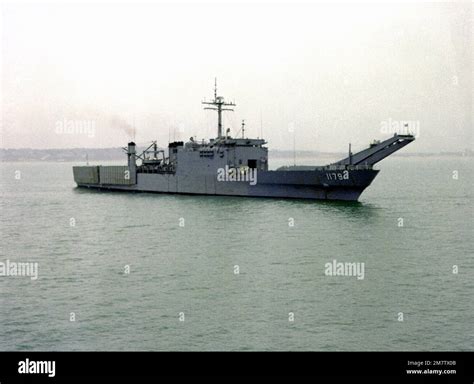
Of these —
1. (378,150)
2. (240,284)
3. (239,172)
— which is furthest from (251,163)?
(240,284)

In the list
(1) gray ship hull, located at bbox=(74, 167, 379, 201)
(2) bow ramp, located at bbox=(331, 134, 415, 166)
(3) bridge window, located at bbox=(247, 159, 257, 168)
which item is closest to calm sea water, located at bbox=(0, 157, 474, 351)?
(1) gray ship hull, located at bbox=(74, 167, 379, 201)

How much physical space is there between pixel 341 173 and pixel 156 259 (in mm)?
18748

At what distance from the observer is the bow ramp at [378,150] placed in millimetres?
34562

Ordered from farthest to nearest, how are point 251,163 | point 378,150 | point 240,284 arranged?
point 251,163
point 378,150
point 240,284

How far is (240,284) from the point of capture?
15242 millimetres

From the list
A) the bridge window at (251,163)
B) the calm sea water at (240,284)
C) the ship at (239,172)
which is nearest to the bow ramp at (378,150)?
the ship at (239,172)

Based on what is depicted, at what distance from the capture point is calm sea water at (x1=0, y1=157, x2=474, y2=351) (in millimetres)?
11227

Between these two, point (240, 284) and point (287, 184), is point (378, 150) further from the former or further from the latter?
point (240, 284)

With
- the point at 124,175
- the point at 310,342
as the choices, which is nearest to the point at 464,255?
the point at 310,342

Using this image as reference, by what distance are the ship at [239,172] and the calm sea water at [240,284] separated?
19.1 feet

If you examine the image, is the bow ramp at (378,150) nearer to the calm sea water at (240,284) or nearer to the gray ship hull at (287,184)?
the gray ship hull at (287,184)

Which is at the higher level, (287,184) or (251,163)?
(251,163)

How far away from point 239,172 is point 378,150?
35.8 ft

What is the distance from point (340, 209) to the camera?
31734 mm
